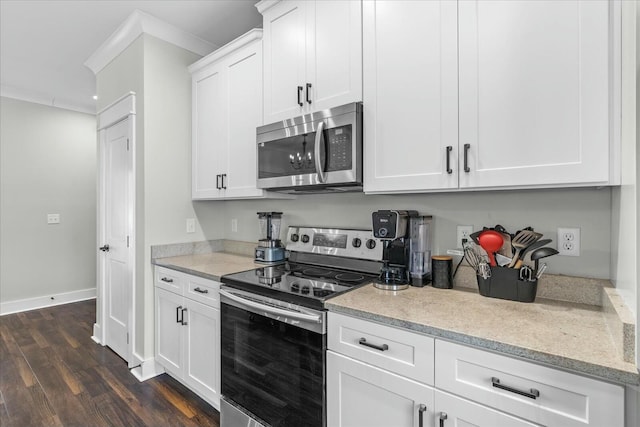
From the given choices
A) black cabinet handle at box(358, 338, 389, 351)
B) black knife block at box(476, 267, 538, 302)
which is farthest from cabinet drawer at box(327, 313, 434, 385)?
black knife block at box(476, 267, 538, 302)

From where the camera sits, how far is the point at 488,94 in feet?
4.19

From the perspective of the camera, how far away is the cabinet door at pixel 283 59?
1.90 m

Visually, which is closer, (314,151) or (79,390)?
(314,151)

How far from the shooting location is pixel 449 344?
105cm

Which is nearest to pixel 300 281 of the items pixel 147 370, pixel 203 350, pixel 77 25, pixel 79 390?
pixel 203 350

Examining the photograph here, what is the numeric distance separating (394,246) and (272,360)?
2.64 feet

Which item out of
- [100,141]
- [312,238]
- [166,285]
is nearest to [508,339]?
[312,238]


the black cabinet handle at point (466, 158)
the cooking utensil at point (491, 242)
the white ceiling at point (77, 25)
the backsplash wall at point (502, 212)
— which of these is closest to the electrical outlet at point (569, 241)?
the backsplash wall at point (502, 212)

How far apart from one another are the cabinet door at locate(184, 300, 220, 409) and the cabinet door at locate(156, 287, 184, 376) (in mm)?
109

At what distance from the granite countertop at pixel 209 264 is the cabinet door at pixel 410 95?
1041mm

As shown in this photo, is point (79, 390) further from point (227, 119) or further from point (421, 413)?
point (421, 413)

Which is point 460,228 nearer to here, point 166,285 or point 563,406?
point 563,406

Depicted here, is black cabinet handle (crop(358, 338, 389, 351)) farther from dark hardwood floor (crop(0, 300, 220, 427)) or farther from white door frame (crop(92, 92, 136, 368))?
white door frame (crop(92, 92, 136, 368))

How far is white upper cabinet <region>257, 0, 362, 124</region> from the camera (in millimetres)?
1673
